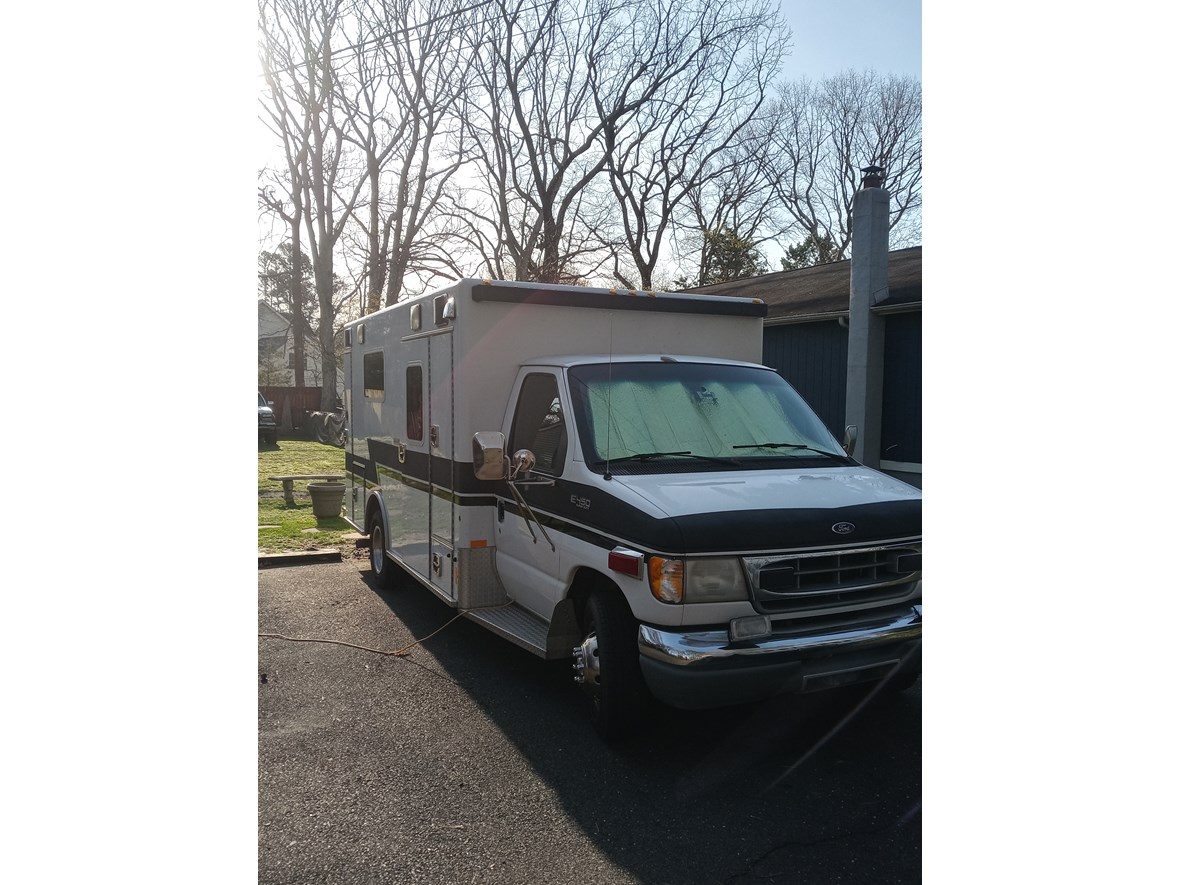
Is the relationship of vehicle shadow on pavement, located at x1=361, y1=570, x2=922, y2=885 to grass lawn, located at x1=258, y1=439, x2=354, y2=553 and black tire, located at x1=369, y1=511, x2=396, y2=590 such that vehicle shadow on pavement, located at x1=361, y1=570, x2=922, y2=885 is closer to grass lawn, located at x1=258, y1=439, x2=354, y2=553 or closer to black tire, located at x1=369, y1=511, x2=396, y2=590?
black tire, located at x1=369, y1=511, x2=396, y2=590

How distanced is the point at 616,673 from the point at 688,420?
1.49 meters

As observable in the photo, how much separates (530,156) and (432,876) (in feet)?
79.8

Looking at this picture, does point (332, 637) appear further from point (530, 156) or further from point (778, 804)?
point (530, 156)

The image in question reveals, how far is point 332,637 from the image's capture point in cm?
632

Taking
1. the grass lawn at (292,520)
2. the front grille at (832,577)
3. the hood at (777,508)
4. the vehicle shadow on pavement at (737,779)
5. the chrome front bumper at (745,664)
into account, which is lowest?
the vehicle shadow on pavement at (737,779)

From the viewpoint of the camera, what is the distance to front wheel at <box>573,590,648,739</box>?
169 inches

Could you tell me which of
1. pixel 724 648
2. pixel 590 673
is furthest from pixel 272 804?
pixel 724 648

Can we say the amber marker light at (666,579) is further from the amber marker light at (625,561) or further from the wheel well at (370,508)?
the wheel well at (370,508)

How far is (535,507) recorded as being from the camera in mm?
5195

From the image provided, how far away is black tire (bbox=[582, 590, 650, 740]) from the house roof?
8.24 m

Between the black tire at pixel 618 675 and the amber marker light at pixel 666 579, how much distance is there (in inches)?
16.2

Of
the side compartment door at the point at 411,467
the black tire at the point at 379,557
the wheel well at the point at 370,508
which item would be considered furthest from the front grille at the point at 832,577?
the wheel well at the point at 370,508

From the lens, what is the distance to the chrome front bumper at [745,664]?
3.90 metres

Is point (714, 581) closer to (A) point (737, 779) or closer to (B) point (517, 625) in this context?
(A) point (737, 779)
